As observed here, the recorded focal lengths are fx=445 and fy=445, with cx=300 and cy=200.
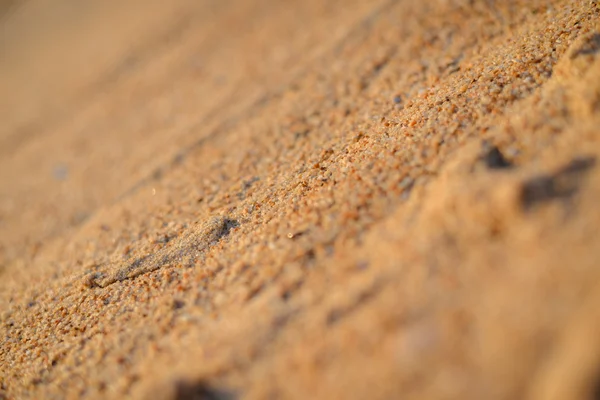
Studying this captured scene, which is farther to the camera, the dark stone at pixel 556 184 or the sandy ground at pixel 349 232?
the dark stone at pixel 556 184

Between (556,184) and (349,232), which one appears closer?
(556,184)

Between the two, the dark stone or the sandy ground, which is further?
the dark stone

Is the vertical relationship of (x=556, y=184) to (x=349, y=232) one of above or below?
below

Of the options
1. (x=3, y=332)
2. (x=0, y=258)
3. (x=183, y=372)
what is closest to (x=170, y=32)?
(x=0, y=258)

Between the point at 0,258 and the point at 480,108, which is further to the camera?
the point at 0,258

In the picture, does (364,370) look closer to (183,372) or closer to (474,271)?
(474,271)

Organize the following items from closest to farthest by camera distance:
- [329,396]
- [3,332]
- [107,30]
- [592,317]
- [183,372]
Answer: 1. [592,317]
2. [329,396]
3. [183,372]
4. [3,332]
5. [107,30]

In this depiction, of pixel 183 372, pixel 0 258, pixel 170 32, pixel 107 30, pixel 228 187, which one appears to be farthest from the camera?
pixel 107 30

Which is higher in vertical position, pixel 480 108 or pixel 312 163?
pixel 312 163
